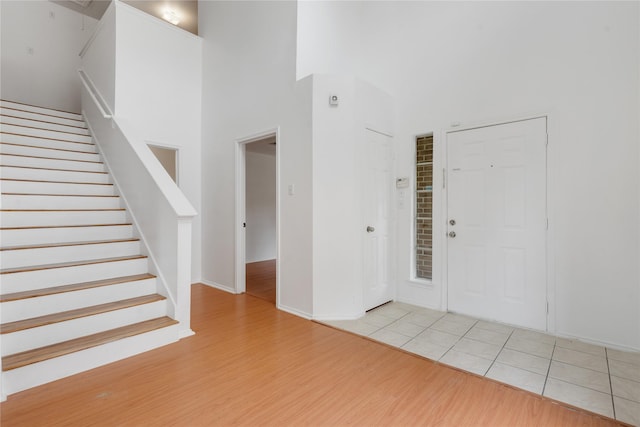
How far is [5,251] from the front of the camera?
8.18 ft

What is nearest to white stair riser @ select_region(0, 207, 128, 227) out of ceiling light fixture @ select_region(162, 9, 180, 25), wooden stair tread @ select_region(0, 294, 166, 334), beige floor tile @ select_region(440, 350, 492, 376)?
wooden stair tread @ select_region(0, 294, 166, 334)

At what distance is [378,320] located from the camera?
324cm

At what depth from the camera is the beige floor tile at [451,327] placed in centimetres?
295

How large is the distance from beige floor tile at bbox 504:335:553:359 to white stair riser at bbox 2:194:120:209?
4368 millimetres

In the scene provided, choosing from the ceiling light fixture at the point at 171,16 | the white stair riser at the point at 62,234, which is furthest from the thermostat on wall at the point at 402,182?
the ceiling light fixture at the point at 171,16

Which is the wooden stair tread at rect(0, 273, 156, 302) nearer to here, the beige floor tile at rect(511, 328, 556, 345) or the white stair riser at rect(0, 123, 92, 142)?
the white stair riser at rect(0, 123, 92, 142)

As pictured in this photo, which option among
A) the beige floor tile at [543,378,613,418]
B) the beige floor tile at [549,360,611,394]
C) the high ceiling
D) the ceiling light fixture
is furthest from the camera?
the ceiling light fixture

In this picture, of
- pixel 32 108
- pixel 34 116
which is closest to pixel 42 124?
pixel 34 116

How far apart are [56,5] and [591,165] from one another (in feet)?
27.3

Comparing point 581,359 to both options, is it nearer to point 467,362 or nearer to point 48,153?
point 467,362

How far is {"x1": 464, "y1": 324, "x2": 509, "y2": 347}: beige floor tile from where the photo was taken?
2740 mm

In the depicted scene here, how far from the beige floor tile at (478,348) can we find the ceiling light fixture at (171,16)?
279 inches

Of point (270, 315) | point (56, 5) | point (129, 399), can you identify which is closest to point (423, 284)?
point (270, 315)

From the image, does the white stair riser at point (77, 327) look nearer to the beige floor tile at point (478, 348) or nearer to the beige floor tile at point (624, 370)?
the beige floor tile at point (478, 348)
